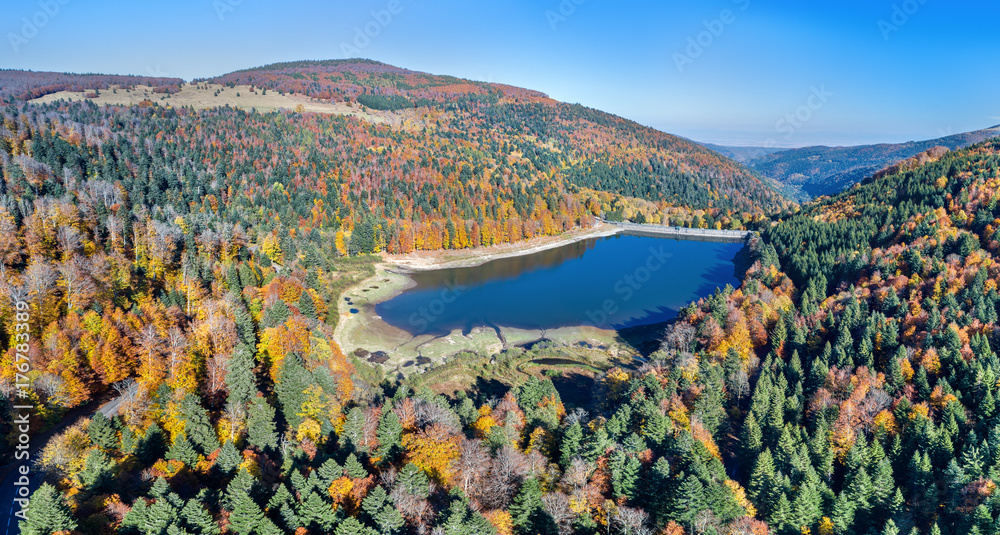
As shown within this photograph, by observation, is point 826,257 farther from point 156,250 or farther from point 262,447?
point 156,250

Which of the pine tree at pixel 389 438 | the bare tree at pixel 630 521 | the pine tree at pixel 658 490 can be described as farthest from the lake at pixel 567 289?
the bare tree at pixel 630 521

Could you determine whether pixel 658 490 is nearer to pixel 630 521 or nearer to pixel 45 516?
pixel 630 521

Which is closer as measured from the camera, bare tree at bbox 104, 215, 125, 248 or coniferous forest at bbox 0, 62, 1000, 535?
coniferous forest at bbox 0, 62, 1000, 535

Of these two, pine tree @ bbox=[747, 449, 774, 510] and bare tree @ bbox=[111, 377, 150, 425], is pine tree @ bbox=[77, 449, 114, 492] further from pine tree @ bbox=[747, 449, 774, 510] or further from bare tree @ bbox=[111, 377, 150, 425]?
pine tree @ bbox=[747, 449, 774, 510]

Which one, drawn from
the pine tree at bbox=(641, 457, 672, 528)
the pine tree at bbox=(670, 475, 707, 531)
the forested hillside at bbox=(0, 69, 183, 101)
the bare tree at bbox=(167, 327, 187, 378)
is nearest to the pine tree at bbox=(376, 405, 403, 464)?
the pine tree at bbox=(641, 457, 672, 528)

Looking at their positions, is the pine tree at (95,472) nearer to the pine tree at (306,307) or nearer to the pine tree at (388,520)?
the pine tree at (388,520)

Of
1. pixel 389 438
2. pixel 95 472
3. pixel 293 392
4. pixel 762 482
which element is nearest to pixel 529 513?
pixel 389 438
